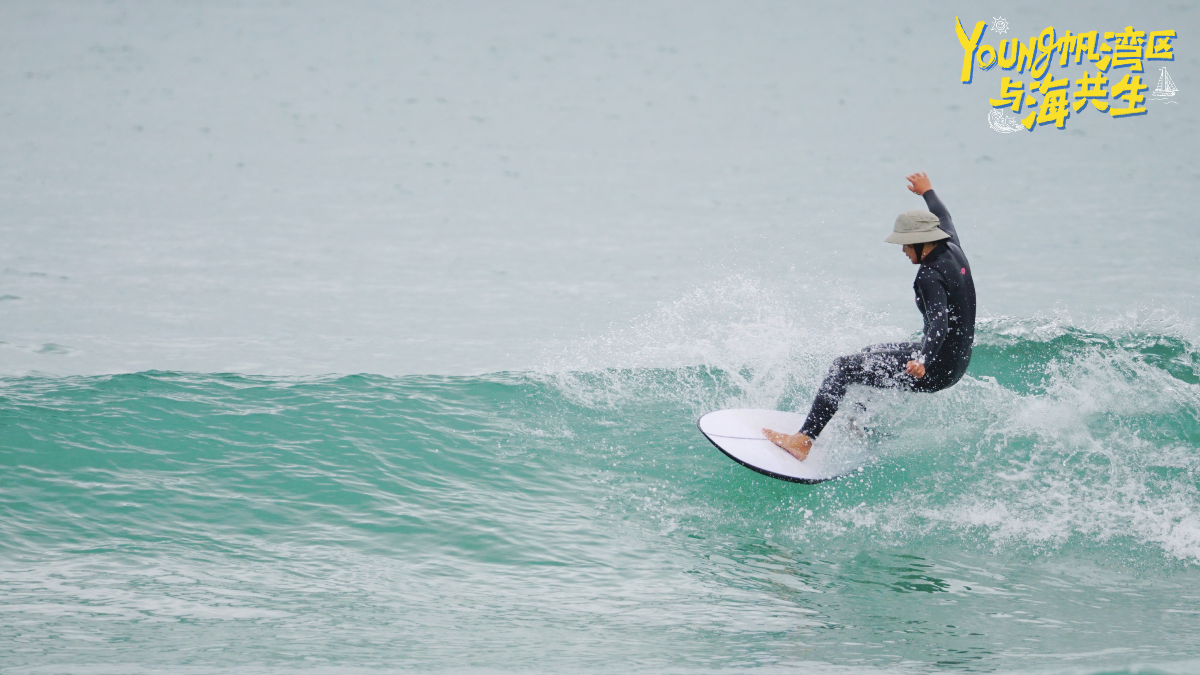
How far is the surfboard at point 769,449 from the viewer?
605 centimetres

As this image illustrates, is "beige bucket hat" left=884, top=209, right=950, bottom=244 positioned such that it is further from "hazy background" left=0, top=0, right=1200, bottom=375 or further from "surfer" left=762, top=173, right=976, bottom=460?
"hazy background" left=0, top=0, right=1200, bottom=375

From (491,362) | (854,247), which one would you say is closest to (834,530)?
(491,362)

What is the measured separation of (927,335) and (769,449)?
111 centimetres

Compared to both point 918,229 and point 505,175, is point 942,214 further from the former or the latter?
point 505,175

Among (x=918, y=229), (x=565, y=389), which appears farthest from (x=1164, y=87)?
(x=918, y=229)

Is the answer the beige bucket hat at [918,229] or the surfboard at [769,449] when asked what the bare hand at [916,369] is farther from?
the surfboard at [769,449]

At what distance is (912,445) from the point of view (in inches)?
Answer: 269

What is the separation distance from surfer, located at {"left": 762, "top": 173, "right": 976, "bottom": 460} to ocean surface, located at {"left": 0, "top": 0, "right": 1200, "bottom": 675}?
501mm

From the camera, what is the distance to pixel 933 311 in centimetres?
557

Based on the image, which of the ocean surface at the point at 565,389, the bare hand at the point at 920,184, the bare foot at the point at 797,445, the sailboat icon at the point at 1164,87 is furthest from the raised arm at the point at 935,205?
the sailboat icon at the point at 1164,87

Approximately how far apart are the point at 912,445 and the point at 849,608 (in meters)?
2.04

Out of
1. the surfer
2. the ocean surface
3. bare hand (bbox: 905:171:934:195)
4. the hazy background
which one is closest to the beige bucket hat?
the surfer

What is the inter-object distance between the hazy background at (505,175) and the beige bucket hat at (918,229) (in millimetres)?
3490

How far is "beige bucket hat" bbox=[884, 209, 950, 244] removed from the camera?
5621 mm
